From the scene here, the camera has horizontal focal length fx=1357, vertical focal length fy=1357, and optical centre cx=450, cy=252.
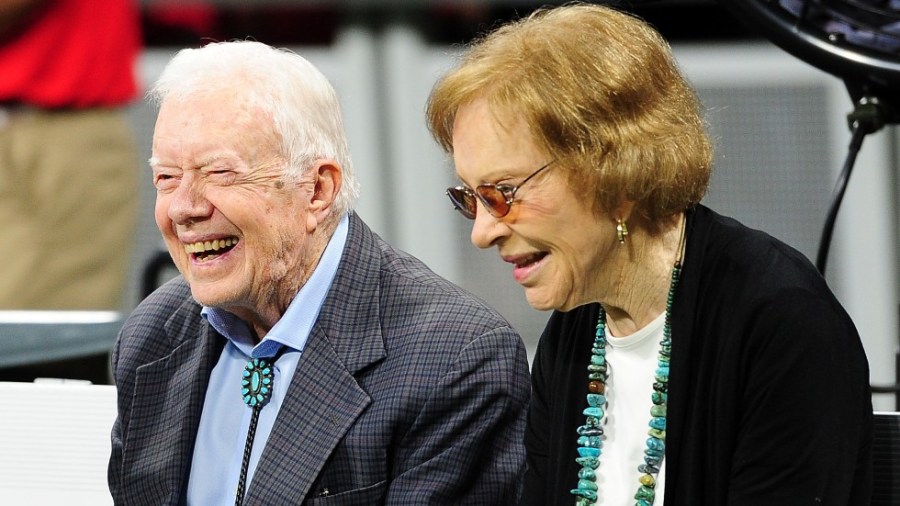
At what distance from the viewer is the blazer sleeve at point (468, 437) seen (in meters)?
1.61

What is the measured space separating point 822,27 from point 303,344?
0.82 meters

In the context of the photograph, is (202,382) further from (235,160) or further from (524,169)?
(524,169)

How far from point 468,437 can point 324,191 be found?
1.24 ft

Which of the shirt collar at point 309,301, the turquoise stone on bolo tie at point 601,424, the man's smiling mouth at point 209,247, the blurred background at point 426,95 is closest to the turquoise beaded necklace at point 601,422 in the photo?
the turquoise stone on bolo tie at point 601,424

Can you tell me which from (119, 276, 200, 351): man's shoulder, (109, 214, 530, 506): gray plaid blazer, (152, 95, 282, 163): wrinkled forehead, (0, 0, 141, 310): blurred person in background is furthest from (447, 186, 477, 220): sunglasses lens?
(0, 0, 141, 310): blurred person in background

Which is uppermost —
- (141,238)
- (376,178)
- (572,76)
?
(572,76)

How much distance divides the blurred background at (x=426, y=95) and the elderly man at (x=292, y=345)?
249 cm

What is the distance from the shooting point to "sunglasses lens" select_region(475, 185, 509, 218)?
1617 millimetres

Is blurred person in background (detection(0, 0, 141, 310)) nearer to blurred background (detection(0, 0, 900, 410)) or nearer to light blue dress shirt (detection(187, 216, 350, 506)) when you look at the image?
blurred background (detection(0, 0, 900, 410))

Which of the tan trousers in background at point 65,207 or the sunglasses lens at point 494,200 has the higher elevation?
the sunglasses lens at point 494,200

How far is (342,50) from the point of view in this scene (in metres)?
4.30

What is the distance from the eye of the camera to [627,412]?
1.78 m

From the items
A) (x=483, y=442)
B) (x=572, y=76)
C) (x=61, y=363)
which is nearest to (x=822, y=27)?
(x=572, y=76)

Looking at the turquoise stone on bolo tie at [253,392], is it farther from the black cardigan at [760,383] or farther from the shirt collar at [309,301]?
the black cardigan at [760,383]
